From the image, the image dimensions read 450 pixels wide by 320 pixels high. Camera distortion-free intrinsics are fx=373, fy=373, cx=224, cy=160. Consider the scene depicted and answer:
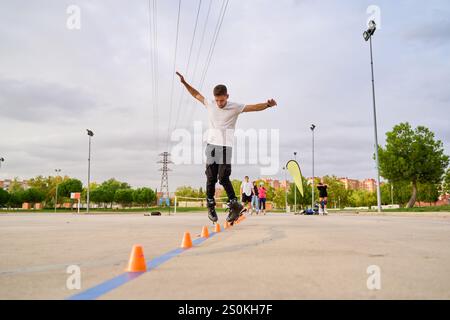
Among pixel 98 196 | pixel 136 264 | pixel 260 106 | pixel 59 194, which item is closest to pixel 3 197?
pixel 59 194

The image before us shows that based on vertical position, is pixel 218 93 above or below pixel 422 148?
below

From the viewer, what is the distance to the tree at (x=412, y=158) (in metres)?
49.6

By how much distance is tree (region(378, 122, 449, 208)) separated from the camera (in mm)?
49562

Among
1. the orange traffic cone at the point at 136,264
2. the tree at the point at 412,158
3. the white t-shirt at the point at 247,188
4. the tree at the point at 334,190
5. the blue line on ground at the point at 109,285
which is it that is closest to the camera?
the blue line on ground at the point at 109,285

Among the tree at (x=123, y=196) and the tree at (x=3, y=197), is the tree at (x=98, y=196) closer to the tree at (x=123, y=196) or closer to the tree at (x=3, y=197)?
the tree at (x=123, y=196)

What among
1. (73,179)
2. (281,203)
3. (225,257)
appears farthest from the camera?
(281,203)

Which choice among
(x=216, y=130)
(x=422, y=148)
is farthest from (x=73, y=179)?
(x=216, y=130)

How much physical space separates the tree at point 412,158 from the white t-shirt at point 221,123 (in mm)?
47801

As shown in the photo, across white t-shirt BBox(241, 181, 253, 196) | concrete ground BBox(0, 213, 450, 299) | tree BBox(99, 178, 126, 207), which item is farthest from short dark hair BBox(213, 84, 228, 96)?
tree BBox(99, 178, 126, 207)

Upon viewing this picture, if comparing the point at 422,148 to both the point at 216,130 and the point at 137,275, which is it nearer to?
the point at 216,130

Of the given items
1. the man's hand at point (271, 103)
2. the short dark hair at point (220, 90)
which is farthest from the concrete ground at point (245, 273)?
the short dark hair at point (220, 90)

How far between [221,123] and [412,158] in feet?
162
